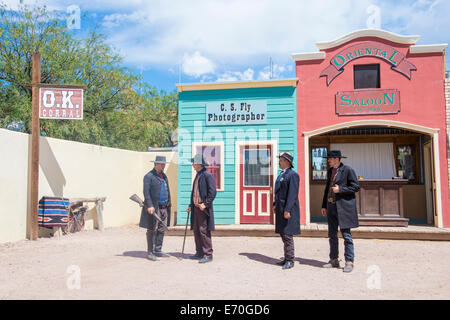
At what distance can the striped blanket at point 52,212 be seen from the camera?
27.2 ft

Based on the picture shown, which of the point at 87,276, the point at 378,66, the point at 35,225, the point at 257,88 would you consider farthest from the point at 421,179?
the point at 35,225

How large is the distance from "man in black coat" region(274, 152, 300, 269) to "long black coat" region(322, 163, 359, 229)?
61 centimetres

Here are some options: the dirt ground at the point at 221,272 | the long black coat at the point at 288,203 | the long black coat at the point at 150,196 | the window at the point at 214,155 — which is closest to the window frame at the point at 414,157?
the dirt ground at the point at 221,272

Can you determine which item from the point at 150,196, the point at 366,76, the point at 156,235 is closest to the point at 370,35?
the point at 366,76

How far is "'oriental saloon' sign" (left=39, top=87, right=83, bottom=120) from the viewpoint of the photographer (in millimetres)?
8352

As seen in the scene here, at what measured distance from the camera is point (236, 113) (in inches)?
388

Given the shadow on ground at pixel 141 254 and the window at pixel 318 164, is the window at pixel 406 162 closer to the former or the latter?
the window at pixel 318 164

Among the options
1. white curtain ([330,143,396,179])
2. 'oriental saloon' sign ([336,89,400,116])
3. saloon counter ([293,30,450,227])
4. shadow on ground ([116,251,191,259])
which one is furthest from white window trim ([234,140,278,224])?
shadow on ground ([116,251,191,259])

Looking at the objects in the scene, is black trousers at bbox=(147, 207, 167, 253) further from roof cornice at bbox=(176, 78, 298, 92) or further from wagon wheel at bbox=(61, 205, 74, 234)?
roof cornice at bbox=(176, 78, 298, 92)

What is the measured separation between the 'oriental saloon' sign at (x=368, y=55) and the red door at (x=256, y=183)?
2.48m

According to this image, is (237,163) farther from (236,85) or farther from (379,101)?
(379,101)

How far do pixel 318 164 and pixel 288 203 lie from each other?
5873mm

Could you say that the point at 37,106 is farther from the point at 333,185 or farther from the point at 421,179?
the point at 421,179

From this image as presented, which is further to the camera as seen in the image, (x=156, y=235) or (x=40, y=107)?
(x=40, y=107)
